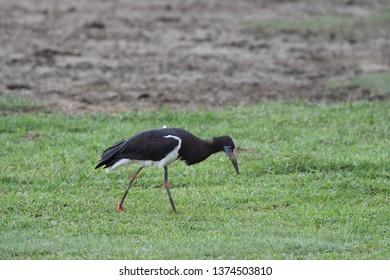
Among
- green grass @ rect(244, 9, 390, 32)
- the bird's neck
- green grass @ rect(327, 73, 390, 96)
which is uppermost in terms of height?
the bird's neck

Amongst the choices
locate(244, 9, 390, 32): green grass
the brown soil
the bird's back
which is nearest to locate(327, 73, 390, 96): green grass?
the brown soil

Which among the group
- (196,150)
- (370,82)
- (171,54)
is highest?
(196,150)

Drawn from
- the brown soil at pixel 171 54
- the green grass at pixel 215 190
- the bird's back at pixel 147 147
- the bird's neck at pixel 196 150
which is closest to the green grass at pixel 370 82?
the brown soil at pixel 171 54

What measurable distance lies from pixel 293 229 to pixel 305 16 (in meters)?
13.1

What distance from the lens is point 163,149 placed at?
855 centimetres

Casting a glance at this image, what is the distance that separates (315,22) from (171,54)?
4.69 m

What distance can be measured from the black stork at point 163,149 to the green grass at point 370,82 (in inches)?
248

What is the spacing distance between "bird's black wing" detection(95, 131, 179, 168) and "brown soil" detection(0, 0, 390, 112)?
4.52 m

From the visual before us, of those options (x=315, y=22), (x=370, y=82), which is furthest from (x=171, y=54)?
(x=315, y=22)

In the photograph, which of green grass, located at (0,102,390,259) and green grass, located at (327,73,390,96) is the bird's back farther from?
green grass, located at (327,73,390,96)

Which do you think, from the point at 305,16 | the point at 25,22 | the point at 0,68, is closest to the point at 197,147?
the point at 0,68

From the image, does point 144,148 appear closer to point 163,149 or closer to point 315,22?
point 163,149

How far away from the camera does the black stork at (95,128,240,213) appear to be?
8562 mm
